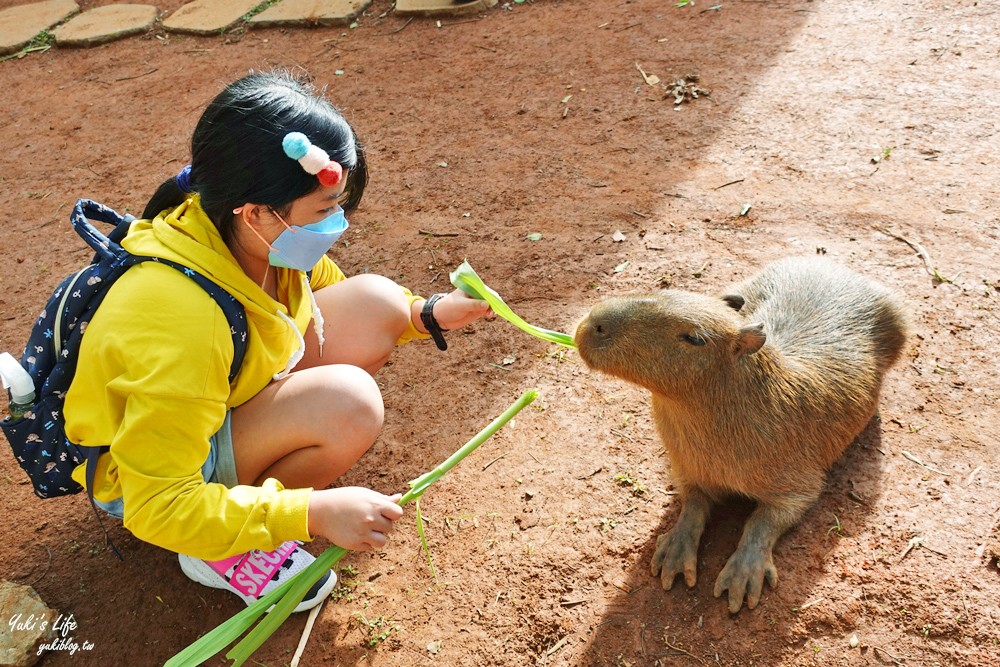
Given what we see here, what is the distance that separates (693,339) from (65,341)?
1.57m

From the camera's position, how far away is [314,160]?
188 cm

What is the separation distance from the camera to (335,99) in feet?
16.4

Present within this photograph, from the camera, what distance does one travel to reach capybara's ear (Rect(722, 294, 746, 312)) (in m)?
2.30

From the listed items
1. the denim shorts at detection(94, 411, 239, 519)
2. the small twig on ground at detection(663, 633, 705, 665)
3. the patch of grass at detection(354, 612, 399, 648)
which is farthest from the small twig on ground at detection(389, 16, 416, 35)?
the small twig on ground at detection(663, 633, 705, 665)

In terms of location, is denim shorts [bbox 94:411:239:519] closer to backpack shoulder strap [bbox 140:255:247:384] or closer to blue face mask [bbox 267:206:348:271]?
backpack shoulder strap [bbox 140:255:247:384]

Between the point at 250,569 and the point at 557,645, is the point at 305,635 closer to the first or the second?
the point at 250,569

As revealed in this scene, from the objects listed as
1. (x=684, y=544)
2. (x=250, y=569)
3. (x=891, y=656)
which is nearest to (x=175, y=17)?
(x=250, y=569)

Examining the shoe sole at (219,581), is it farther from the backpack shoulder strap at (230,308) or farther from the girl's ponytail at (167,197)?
the girl's ponytail at (167,197)

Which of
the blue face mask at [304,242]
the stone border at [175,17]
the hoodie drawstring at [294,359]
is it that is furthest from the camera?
the stone border at [175,17]

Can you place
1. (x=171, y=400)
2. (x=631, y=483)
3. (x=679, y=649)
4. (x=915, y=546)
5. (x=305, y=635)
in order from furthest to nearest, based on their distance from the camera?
(x=631, y=483) < (x=305, y=635) < (x=915, y=546) < (x=679, y=649) < (x=171, y=400)

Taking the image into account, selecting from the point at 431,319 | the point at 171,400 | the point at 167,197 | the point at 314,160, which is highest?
the point at 314,160

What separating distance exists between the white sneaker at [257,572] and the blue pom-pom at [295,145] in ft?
3.56

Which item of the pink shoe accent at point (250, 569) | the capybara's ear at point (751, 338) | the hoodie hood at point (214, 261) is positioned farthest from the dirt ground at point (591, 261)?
the hoodie hood at point (214, 261)

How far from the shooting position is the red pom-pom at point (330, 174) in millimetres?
1922
